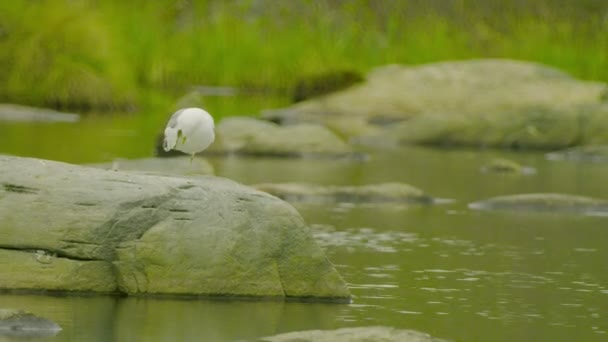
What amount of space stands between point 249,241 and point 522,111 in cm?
1321

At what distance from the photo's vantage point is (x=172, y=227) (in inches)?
296

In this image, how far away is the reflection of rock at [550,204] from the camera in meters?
12.0

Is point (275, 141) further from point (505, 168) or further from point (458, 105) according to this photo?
point (458, 105)

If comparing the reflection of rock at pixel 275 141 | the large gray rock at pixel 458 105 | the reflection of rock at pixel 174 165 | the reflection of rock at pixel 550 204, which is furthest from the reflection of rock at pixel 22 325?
the large gray rock at pixel 458 105

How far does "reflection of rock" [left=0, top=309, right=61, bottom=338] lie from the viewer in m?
6.35

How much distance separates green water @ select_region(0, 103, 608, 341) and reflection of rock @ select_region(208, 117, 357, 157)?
114 centimetres

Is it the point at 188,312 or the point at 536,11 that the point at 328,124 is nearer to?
the point at 536,11

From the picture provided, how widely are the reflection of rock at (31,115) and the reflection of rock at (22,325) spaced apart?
14962mm

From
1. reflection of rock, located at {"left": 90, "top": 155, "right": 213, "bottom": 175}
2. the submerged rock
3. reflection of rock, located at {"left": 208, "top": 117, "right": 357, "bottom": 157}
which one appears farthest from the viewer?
reflection of rock, located at {"left": 208, "top": 117, "right": 357, "bottom": 157}

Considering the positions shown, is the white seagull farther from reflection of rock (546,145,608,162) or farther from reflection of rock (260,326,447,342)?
reflection of rock (546,145,608,162)

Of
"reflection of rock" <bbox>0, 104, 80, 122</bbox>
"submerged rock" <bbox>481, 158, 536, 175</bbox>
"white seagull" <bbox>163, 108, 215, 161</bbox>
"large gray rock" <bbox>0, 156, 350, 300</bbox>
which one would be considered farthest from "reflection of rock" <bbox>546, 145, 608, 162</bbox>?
"large gray rock" <bbox>0, 156, 350, 300</bbox>

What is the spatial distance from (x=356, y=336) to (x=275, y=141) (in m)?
10.8

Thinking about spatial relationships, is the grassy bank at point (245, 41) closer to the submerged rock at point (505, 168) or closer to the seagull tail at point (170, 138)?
the submerged rock at point (505, 168)

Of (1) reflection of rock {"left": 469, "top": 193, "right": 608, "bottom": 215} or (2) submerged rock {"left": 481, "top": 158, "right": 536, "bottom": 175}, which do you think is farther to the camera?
(2) submerged rock {"left": 481, "top": 158, "right": 536, "bottom": 175}
